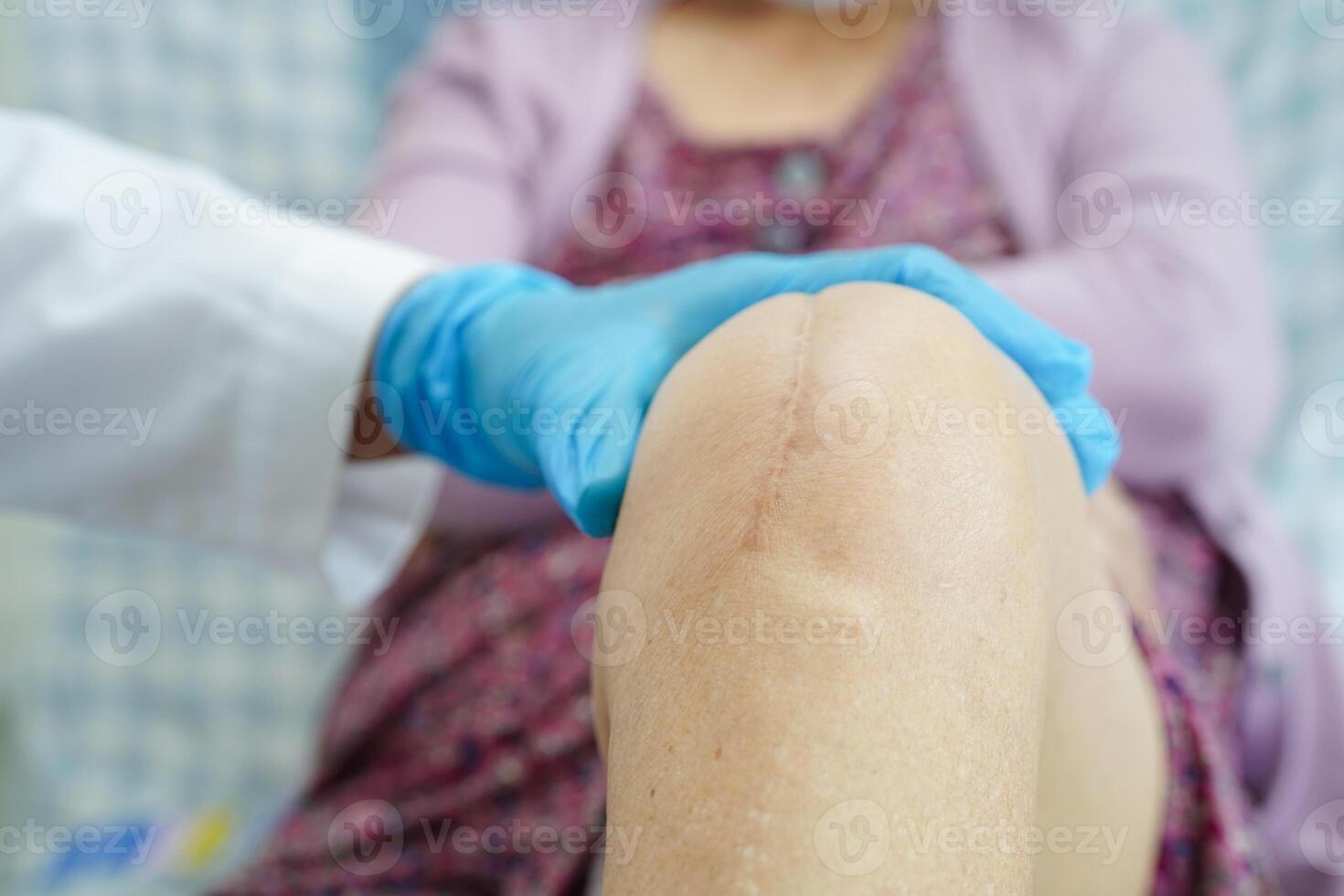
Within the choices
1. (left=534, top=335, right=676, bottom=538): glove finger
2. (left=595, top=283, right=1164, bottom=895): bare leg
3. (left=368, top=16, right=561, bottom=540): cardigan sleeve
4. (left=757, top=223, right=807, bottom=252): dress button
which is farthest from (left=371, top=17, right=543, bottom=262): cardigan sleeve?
(left=595, top=283, right=1164, bottom=895): bare leg

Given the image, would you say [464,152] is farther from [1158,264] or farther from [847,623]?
[847,623]

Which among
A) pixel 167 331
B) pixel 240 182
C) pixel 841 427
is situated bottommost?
pixel 240 182

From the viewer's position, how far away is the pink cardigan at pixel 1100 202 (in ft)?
2.27

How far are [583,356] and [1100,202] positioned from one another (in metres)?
0.49

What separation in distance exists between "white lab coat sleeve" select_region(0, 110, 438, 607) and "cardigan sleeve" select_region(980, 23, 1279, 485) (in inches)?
16.5

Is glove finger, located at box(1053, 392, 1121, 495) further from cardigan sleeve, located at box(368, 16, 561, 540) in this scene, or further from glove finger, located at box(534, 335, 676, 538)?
cardigan sleeve, located at box(368, 16, 561, 540)

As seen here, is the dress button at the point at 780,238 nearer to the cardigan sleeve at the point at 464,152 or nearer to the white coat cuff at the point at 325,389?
the cardigan sleeve at the point at 464,152

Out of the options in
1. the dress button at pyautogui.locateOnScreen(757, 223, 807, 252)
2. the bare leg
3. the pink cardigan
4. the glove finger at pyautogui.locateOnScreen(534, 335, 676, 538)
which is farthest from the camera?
the dress button at pyautogui.locateOnScreen(757, 223, 807, 252)

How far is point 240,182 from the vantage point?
1.21 metres

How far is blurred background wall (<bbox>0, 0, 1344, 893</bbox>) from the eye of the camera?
1061 millimetres

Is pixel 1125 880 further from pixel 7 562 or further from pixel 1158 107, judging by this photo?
pixel 7 562

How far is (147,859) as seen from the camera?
91 centimetres

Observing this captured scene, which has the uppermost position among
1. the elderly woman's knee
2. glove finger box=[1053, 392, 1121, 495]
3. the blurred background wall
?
the elderly woman's knee

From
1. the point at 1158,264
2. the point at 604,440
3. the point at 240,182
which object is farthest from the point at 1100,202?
the point at 240,182
